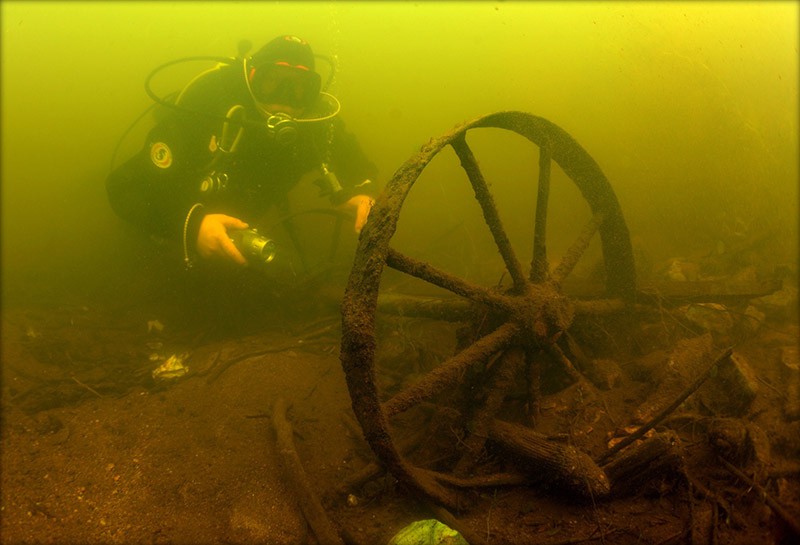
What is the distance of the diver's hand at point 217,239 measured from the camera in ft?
10.6

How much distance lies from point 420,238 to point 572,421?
5606 millimetres

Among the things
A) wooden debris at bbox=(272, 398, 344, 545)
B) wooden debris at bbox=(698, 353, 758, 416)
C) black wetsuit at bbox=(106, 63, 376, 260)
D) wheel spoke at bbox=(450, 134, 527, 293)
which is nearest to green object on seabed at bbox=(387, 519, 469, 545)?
wooden debris at bbox=(272, 398, 344, 545)

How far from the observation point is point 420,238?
7543 millimetres

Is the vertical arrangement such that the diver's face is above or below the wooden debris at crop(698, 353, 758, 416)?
above

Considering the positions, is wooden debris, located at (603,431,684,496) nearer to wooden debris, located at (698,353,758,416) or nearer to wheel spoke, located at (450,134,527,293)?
wooden debris, located at (698,353,758,416)

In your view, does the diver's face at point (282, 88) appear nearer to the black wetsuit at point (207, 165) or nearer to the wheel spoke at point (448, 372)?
the black wetsuit at point (207, 165)

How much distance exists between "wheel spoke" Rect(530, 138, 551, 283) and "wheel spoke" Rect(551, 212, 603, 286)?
0.10 m

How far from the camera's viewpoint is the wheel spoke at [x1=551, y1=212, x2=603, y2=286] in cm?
246

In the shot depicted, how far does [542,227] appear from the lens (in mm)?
2363

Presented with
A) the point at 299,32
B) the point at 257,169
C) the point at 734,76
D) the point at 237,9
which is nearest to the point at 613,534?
the point at 257,169

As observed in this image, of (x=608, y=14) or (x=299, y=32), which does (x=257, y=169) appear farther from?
(x=299, y=32)

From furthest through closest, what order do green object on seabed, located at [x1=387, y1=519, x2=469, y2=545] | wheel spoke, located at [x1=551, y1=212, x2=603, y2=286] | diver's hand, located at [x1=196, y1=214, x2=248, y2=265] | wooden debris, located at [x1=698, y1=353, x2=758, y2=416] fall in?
diver's hand, located at [x1=196, y1=214, x2=248, y2=265], wheel spoke, located at [x1=551, y1=212, x2=603, y2=286], wooden debris, located at [x1=698, y1=353, x2=758, y2=416], green object on seabed, located at [x1=387, y1=519, x2=469, y2=545]

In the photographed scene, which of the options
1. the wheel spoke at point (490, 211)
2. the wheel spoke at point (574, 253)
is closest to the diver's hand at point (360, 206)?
the wheel spoke at point (490, 211)

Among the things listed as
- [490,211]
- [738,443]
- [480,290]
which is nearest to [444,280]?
[480,290]
